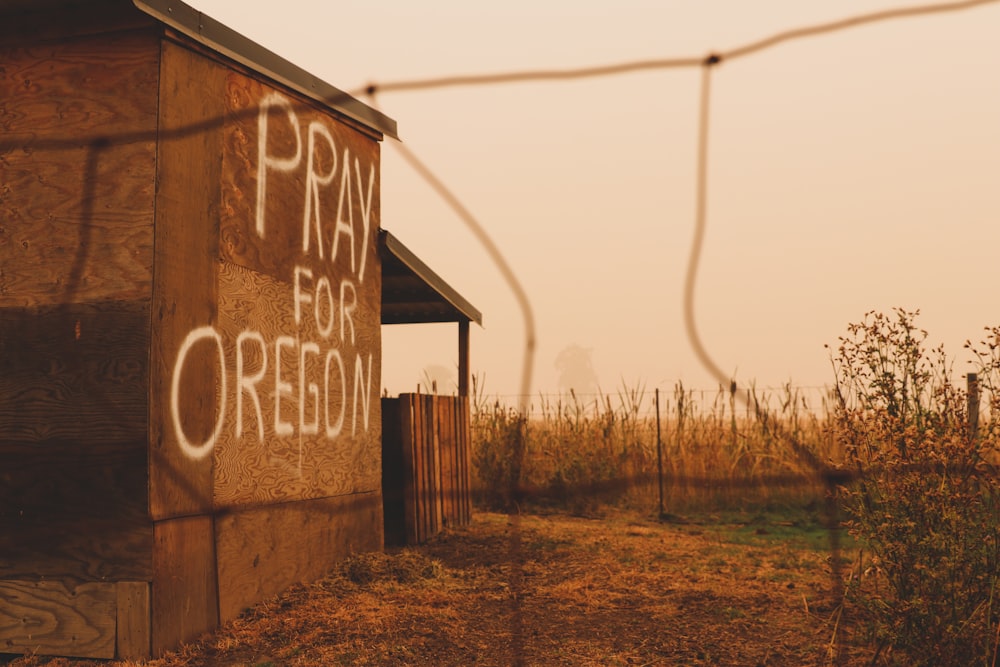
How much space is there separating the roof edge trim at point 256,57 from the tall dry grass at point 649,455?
5593mm

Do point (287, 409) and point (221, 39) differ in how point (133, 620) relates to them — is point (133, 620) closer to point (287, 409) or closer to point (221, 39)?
point (287, 409)

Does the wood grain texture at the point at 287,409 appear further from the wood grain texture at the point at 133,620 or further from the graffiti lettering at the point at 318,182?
the wood grain texture at the point at 133,620

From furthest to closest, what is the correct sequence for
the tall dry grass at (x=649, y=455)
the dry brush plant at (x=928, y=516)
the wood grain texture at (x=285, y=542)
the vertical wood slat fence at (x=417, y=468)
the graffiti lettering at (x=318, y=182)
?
1. the tall dry grass at (x=649, y=455)
2. the vertical wood slat fence at (x=417, y=468)
3. the graffiti lettering at (x=318, y=182)
4. the wood grain texture at (x=285, y=542)
5. the dry brush plant at (x=928, y=516)

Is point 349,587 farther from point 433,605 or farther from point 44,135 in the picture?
point 44,135

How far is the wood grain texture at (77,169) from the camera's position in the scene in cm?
557

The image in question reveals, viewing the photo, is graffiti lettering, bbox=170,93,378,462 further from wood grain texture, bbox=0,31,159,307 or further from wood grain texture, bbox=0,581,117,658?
wood grain texture, bbox=0,581,117,658

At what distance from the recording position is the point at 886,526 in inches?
178

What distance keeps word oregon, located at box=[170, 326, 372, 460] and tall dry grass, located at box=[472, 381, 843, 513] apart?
4742 millimetres

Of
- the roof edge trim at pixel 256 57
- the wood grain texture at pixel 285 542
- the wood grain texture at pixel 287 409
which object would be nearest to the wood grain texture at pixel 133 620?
the wood grain texture at pixel 285 542

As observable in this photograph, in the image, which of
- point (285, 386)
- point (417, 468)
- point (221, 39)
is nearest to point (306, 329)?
point (285, 386)

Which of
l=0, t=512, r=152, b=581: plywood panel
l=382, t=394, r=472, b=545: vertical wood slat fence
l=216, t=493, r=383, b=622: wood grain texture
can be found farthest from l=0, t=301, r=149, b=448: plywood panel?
l=382, t=394, r=472, b=545: vertical wood slat fence

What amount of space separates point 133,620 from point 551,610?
9.36ft

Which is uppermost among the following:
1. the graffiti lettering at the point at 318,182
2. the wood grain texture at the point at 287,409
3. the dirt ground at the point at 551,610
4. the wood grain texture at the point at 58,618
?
the graffiti lettering at the point at 318,182

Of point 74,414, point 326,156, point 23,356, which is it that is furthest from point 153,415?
point 326,156
